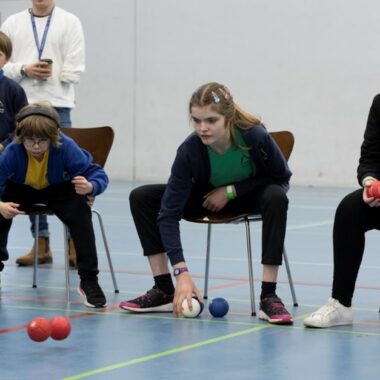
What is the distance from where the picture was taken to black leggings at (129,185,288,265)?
4.04 m

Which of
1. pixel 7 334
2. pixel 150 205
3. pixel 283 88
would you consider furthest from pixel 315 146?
pixel 7 334

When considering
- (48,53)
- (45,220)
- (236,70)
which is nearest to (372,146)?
(45,220)

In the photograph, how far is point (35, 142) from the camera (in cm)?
430

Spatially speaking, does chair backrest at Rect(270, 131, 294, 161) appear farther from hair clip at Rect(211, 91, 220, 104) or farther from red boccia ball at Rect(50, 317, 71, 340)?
red boccia ball at Rect(50, 317, 71, 340)

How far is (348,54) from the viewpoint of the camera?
37.6 feet

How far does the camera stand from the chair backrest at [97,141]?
493 cm

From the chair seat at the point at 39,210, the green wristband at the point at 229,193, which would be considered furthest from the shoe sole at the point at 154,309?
the chair seat at the point at 39,210

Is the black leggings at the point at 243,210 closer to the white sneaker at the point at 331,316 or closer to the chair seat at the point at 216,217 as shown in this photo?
the chair seat at the point at 216,217

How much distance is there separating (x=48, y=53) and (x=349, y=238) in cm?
259

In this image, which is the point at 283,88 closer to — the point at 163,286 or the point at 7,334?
the point at 163,286

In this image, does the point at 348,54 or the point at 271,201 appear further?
the point at 348,54

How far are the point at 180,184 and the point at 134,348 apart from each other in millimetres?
931

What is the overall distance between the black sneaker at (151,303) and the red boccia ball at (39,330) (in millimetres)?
761

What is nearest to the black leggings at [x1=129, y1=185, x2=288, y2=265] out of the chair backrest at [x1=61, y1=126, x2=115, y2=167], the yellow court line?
the yellow court line
